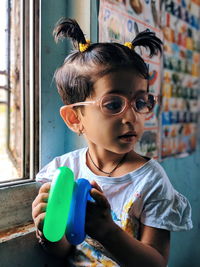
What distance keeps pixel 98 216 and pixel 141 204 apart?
14 centimetres

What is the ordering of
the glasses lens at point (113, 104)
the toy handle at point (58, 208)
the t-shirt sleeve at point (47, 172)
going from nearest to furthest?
the toy handle at point (58, 208) → the glasses lens at point (113, 104) → the t-shirt sleeve at point (47, 172)

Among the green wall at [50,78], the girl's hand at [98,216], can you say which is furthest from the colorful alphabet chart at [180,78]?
the girl's hand at [98,216]

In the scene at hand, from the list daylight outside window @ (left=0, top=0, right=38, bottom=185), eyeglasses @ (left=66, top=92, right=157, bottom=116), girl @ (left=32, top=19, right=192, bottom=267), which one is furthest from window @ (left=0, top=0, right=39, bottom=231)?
eyeglasses @ (left=66, top=92, right=157, bottom=116)

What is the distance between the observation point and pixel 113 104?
1.89ft

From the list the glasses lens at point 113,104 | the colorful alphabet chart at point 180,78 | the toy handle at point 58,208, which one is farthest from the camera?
the colorful alphabet chart at point 180,78

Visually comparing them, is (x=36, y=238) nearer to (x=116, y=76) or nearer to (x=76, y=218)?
(x=76, y=218)

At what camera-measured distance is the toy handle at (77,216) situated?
46 cm

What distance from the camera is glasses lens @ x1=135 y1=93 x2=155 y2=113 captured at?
59cm

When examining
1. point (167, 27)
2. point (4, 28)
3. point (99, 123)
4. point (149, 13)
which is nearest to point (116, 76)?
point (99, 123)

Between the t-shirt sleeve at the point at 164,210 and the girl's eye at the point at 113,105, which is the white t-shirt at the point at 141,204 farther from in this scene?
the girl's eye at the point at 113,105

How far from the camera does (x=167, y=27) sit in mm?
1041

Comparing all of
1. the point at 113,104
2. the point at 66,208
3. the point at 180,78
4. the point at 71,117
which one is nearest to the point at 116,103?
the point at 113,104

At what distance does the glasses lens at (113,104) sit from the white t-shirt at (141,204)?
140 millimetres

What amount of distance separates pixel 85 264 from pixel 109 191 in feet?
0.58
